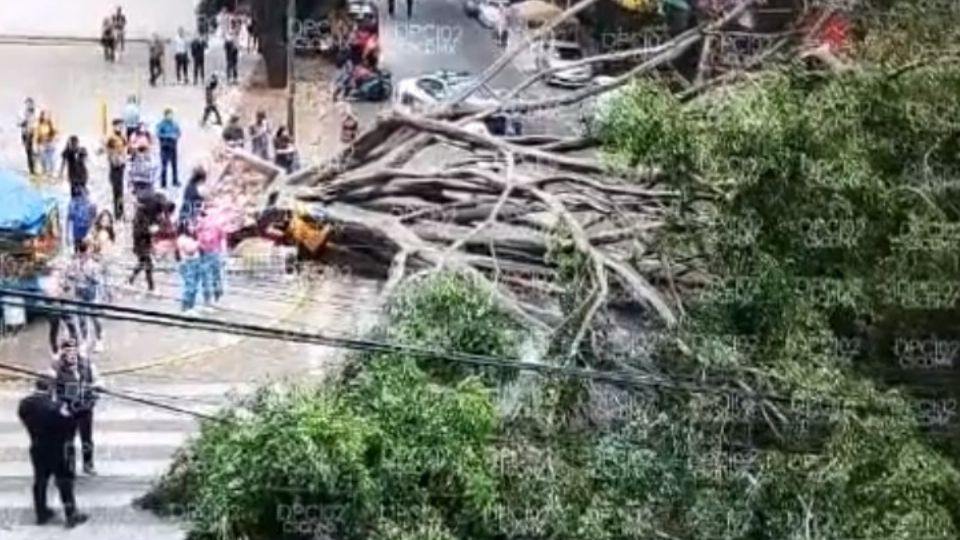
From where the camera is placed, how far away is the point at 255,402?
1469cm

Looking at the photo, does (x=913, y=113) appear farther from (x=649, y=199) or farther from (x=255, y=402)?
(x=255, y=402)

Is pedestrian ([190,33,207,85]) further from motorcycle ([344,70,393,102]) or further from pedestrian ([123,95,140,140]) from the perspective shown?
motorcycle ([344,70,393,102])

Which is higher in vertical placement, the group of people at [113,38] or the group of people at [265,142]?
the group of people at [113,38]

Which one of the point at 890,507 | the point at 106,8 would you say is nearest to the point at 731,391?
the point at 890,507

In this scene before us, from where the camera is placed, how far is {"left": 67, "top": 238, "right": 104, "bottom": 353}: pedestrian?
1773 centimetres

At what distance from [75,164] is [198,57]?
219 inches

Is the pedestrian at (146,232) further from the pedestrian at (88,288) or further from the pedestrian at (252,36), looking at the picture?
the pedestrian at (252,36)

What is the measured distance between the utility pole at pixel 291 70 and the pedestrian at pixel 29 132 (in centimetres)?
295

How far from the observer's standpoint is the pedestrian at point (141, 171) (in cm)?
2083

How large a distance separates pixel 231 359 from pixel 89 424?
2075 millimetres

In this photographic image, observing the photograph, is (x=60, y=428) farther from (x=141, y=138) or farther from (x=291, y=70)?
(x=291, y=70)

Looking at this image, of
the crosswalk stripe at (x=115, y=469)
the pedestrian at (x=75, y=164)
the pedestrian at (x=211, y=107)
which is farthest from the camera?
the pedestrian at (x=211, y=107)

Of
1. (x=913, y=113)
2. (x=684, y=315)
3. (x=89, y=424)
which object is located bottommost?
(x=89, y=424)

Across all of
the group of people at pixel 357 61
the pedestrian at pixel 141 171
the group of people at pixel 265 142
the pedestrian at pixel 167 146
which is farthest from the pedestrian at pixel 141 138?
the group of people at pixel 357 61
